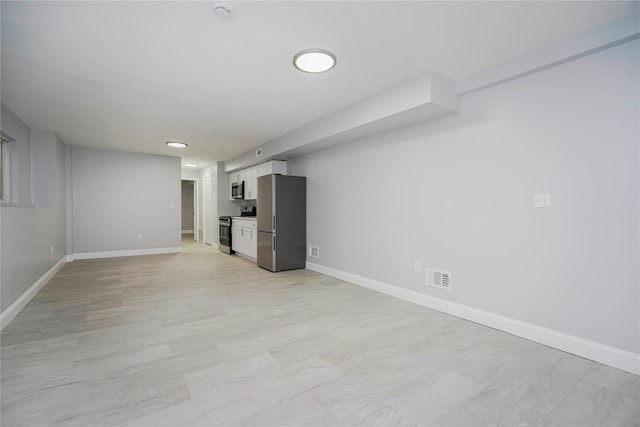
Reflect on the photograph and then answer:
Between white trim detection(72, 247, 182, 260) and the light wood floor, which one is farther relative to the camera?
white trim detection(72, 247, 182, 260)

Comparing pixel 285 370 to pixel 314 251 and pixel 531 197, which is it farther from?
pixel 314 251

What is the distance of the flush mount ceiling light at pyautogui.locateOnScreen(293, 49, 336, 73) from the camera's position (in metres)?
2.43

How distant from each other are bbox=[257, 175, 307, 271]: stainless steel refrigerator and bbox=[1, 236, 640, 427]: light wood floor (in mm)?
1732

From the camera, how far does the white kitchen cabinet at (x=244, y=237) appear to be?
607 centimetres

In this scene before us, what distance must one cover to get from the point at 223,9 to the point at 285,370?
238 cm

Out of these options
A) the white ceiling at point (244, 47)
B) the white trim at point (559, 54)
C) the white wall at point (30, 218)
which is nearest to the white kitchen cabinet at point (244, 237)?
the white ceiling at point (244, 47)

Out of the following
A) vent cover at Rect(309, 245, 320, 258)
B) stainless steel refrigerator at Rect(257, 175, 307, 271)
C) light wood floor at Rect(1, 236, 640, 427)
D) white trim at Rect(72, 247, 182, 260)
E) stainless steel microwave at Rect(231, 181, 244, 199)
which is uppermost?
stainless steel microwave at Rect(231, 181, 244, 199)

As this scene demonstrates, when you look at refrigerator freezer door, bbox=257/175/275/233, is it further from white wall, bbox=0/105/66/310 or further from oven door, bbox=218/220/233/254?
white wall, bbox=0/105/66/310

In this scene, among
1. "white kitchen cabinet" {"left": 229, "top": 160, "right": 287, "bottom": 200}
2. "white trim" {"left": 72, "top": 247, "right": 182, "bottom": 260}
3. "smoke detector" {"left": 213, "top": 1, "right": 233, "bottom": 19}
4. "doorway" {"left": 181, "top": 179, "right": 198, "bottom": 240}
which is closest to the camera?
"smoke detector" {"left": 213, "top": 1, "right": 233, "bottom": 19}

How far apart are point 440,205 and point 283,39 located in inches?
87.3

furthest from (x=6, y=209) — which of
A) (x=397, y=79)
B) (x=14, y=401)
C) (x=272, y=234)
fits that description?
(x=397, y=79)

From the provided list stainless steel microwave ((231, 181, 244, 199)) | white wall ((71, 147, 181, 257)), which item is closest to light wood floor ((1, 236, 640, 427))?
white wall ((71, 147, 181, 257))

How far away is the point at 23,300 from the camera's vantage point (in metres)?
3.34

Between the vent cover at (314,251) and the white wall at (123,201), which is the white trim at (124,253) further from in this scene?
the vent cover at (314,251)
